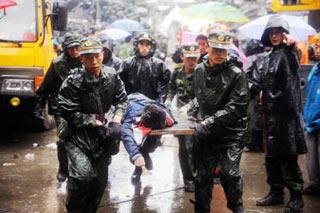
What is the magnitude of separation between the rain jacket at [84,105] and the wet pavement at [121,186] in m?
1.33

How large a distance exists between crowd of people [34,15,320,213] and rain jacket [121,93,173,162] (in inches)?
0.4

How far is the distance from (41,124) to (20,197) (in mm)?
3873

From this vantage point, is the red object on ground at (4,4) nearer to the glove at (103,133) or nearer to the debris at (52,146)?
the debris at (52,146)

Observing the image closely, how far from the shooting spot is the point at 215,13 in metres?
14.4

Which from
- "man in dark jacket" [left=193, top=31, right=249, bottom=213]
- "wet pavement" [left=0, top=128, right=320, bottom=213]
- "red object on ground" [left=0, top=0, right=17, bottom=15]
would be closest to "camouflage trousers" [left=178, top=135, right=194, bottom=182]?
"wet pavement" [left=0, top=128, right=320, bottom=213]

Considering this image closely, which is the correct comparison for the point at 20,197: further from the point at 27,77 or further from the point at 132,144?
the point at 27,77

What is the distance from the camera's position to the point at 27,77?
762cm

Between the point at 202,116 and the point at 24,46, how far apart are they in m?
4.26

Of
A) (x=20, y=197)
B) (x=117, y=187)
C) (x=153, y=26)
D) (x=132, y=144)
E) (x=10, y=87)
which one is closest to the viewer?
(x=132, y=144)

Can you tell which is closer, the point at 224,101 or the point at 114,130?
the point at 114,130

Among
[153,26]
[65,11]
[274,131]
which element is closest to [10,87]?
[65,11]

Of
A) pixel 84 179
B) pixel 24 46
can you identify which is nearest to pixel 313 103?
pixel 84 179

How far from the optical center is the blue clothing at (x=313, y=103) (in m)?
5.73

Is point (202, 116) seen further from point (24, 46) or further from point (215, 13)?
point (215, 13)
